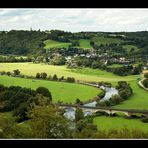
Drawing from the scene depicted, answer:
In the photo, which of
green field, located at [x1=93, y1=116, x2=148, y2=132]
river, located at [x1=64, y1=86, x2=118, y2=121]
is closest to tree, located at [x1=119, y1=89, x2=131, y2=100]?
river, located at [x1=64, y1=86, x2=118, y2=121]

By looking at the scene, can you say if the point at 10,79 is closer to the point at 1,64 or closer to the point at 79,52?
the point at 1,64

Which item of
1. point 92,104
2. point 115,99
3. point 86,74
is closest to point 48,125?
point 115,99

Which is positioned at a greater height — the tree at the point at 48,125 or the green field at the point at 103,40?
the green field at the point at 103,40

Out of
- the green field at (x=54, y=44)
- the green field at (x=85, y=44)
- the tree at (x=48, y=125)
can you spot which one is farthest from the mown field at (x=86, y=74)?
the tree at (x=48, y=125)

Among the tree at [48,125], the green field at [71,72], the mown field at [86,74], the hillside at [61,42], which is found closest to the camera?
the tree at [48,125]

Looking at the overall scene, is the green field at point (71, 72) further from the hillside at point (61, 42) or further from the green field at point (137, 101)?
the hillside at point (61, 42)

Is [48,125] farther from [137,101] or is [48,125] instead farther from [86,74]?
[86,74]
